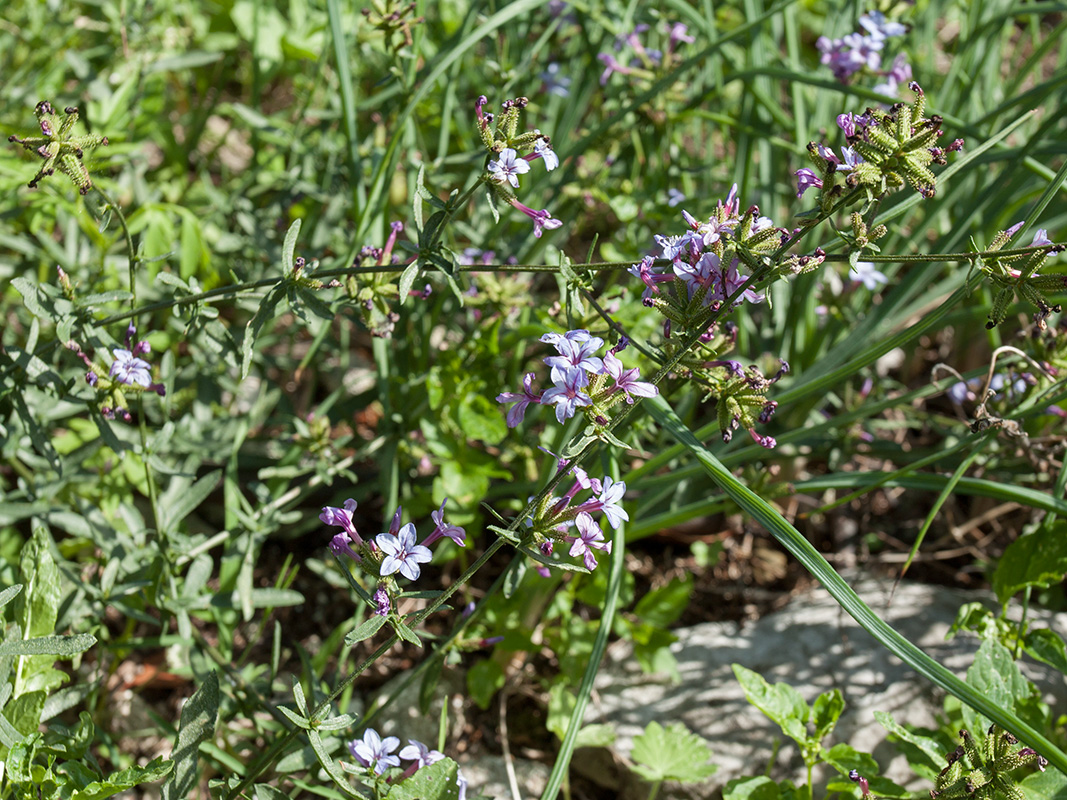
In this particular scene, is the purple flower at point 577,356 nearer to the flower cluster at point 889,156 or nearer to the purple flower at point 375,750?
the flower cluster at point 889,156

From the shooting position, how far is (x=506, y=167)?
138 cm

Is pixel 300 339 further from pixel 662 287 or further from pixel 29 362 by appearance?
pixel 662 287

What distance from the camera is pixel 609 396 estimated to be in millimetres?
1324

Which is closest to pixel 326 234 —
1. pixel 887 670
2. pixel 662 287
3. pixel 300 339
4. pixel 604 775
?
pixel 300 339

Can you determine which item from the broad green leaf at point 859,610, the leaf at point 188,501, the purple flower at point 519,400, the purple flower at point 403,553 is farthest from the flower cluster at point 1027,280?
the leaf at point 188,501

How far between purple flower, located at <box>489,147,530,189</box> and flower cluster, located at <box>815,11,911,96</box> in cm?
122

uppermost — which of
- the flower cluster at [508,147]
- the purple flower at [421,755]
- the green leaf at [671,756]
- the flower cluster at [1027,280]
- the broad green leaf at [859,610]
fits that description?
the flower cluster at [508,147]

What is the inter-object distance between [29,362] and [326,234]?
951mm

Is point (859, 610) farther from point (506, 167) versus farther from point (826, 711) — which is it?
point (506, 167)

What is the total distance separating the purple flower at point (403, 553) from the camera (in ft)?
4.29

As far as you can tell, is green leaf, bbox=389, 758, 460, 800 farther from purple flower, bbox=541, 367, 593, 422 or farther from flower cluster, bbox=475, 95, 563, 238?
flower cluster, bbox=475, 95, 563, 238

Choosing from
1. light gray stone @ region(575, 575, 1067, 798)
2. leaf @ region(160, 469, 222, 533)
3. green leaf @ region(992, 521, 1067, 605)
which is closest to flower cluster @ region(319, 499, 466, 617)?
leaf @ region(160, 469, 222, 533)

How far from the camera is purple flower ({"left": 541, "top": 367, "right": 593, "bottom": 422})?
1.24m

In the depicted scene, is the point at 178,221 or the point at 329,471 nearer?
the point at 329,471
